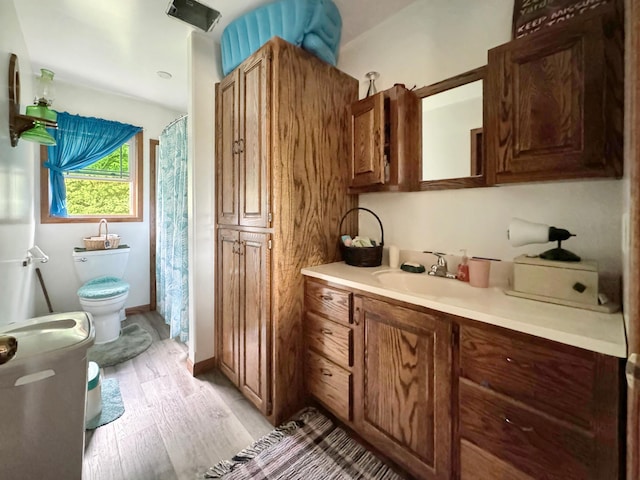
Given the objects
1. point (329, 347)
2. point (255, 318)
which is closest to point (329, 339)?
point (329, 347)

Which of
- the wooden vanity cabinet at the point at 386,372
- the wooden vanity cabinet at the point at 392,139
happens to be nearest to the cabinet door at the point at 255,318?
the wooden vanity cabinet at the point at 386,372

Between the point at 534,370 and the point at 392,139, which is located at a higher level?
the point at 392,139

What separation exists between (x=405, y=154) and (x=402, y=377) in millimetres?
1154

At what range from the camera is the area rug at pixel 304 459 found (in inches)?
47.6

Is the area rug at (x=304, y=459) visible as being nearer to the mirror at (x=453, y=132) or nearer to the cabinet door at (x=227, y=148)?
the cabinet door at (x=227, y=148)

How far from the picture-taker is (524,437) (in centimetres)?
80

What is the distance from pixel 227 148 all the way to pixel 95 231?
2.08 meters

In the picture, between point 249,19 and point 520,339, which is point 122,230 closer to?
point 249,19

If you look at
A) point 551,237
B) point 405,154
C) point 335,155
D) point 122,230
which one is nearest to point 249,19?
point 335,155

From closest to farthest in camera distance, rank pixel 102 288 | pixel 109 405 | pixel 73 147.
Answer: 1. pixel 109 405
2. pixel 102 288
3. pixel 73 147

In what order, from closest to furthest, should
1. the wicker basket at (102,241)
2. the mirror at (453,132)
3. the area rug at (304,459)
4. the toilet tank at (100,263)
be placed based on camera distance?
the area rug at (304,459) → the mirror at (453,132) → the toilet tank at (100,263) → the wicker basket at (102,241)

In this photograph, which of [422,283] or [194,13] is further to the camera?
[194,13]

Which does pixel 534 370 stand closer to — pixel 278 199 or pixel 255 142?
pixel 278 199

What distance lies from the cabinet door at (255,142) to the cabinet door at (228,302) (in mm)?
255
